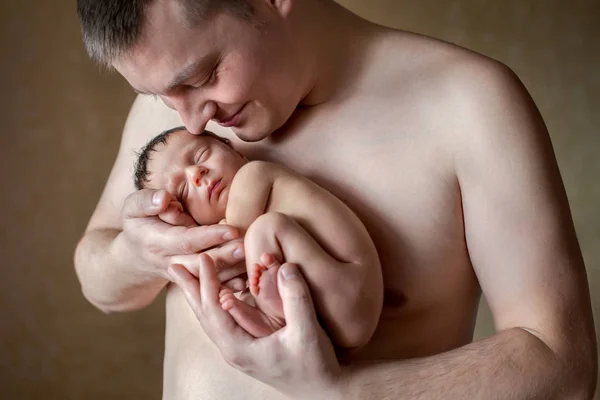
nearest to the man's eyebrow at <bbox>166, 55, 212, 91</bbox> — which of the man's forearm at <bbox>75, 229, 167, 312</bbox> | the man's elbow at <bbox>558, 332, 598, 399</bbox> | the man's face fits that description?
the man's face

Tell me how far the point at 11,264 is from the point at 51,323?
18 cm

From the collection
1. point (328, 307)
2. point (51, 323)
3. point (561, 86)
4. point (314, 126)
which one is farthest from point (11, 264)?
point (561, 86)

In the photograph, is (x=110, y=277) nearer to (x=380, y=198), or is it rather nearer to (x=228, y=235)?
(x=228, y=235)

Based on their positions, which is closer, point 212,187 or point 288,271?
point 288,271

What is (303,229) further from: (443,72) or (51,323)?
(51,323)

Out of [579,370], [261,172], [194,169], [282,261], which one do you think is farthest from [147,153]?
[579,370]

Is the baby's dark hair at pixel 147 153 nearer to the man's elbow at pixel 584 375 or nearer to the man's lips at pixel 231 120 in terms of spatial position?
the man's lips at pixel 231 120

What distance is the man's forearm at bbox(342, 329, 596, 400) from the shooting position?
907mm

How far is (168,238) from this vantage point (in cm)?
101

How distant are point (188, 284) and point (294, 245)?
14 centimetres

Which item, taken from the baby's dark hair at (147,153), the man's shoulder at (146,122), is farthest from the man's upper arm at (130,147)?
the baby's dark hair at (147,153)

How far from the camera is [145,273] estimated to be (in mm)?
1145

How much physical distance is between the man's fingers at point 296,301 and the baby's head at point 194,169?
23cm

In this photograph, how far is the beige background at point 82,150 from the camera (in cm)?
182
